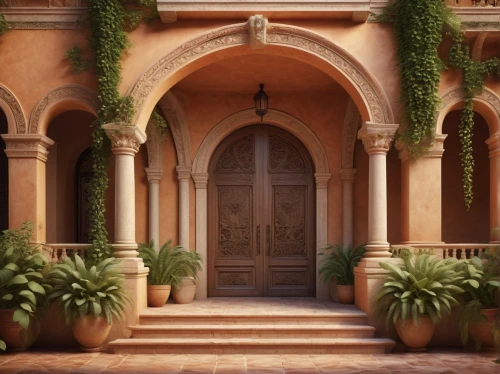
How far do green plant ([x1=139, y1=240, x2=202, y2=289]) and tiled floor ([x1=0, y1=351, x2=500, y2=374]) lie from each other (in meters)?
2.08

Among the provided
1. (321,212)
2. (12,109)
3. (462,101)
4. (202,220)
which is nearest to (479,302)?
(462,101)

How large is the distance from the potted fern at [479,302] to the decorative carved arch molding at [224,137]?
150 inches

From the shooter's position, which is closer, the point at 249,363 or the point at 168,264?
the point at 249,363

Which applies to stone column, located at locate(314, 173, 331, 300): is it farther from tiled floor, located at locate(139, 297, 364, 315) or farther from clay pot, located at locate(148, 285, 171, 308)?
clay pot, located at locate(148, 285, 171, 308)

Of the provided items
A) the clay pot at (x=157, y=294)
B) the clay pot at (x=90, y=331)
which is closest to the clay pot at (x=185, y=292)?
the clay pot at (x=157, y=294)

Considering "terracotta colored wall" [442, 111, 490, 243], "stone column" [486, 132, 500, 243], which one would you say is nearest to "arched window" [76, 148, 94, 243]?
"terracotta colored wall" [442, 111, 490, 243]

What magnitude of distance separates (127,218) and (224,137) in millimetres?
3580

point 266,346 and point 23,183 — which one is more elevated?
point 23,183

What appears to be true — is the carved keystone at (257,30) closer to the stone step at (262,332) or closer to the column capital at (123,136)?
the column capital at (123,136)

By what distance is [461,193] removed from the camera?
492 inches

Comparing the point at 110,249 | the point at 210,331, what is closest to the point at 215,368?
the point at 210,331

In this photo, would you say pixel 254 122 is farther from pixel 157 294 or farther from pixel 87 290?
pixel 87 290

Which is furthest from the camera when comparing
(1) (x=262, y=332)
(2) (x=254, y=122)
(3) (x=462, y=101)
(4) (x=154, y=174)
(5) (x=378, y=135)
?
(2) (x=254, y=122)

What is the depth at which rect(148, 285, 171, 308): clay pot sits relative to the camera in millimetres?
10719
